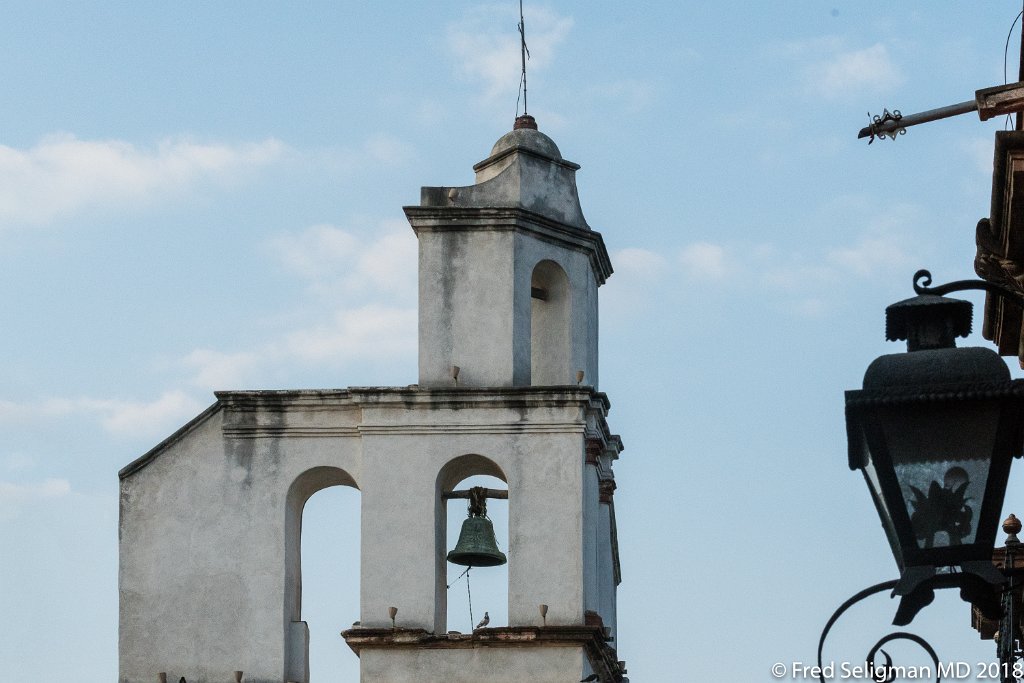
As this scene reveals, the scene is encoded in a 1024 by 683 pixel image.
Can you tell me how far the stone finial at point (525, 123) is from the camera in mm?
20359

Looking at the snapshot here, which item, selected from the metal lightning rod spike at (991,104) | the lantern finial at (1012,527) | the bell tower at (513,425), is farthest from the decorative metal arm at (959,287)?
the bell tower at (513,425)

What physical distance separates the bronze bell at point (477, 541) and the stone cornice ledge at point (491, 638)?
709 millimetres

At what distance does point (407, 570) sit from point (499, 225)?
10.9 ft

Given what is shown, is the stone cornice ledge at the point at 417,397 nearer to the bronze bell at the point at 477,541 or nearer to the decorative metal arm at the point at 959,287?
the bronze bell at the point at 477,541

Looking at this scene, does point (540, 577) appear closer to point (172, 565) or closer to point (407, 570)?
point (407, 570)

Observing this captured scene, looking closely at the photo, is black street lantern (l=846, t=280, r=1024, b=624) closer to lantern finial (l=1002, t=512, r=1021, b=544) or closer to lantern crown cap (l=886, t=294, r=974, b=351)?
lantern crown cap (l=886, t=294, r=974, b=351)

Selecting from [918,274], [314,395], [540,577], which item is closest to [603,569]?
[540,577]

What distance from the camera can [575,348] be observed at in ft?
64.1

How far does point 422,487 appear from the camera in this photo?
62.2 feet

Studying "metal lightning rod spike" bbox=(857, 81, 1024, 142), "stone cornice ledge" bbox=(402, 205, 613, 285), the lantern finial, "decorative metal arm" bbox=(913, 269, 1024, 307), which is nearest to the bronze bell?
"stone cornice ledge" bbox=(402, 205, 613, 285)

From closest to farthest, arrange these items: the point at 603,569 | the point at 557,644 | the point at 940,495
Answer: the point at 940,495 < the point at 557,644 < the point at 603,569

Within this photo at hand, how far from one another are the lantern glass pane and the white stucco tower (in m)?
13.2

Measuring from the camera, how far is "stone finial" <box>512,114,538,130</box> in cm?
2036

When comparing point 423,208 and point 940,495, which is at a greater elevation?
point 423,208
